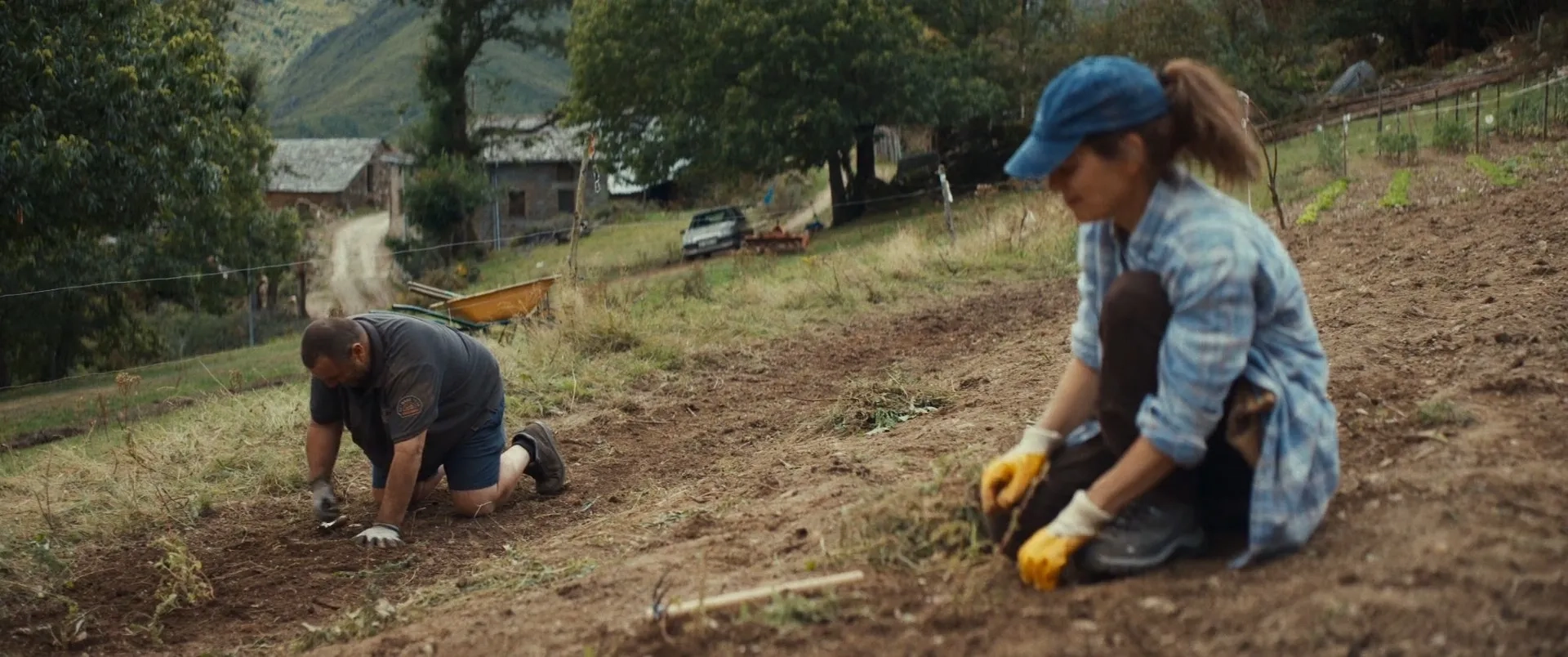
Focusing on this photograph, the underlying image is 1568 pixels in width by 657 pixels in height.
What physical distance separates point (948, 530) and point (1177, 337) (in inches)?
41.0

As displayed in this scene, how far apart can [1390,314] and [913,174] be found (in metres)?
25.9

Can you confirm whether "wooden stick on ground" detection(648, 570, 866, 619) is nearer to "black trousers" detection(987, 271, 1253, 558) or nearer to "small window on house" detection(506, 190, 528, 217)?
"black trousers" detection(987, 271, 1253, 558)

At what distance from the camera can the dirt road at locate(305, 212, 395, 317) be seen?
1372 inches

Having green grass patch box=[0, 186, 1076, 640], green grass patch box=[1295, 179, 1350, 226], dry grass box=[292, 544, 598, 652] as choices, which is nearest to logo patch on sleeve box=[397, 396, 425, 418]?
dry grass box=[292, 544, 598, 652]

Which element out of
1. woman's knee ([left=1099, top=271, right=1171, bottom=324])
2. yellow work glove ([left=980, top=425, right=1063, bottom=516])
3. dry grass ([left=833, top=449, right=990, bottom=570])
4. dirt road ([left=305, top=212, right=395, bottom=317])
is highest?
woman's knee ([left=1099, top=271, right=1171, bottom=324])

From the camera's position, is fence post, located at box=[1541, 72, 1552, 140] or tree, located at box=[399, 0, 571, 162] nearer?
fence post, located at box=[1541, 72, 1552, 140]

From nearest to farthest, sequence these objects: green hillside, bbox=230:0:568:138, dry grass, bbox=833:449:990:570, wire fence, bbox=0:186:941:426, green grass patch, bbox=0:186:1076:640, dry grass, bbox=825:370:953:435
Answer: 1. dry grass, bbox=833:449:990:570
2. green grass patch, bbox=0:186:1076:640
3. dry grass, bbox=825:370:953:435
4. wire fence, bbox=0:186:941:426
5. green hillside, bbox=230:0:568:138

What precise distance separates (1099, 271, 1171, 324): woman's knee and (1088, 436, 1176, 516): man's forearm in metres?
0.28

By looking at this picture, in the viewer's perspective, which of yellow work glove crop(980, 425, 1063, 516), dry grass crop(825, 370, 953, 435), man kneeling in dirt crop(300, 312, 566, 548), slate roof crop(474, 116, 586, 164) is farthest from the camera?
slate roof crop(474, 116, 586, 164)

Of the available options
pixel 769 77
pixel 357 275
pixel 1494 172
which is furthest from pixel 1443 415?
pixel 357 275

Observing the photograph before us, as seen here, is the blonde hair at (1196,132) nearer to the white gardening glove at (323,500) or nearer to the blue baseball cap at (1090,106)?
the blue baseball cap at (1090,106)

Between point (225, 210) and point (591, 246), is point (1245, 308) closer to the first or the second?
point (225, 210)

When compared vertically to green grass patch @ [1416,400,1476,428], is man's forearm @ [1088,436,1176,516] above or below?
above

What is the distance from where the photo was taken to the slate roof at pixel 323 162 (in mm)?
58906
